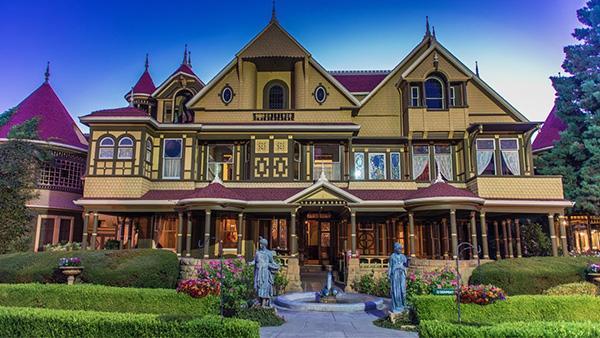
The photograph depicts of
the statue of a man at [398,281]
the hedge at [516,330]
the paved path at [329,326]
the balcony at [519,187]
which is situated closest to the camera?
the hedge at [516,330]

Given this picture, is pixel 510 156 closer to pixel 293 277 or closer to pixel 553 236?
pixel 553 236

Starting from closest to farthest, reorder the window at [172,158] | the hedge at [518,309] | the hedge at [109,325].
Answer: the hedge at [109,325] → the hedge at [518,309] → the window at [172,158]

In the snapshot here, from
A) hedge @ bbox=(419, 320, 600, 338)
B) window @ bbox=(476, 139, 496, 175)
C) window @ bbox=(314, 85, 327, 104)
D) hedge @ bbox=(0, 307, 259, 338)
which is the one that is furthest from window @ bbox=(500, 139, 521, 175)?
hedge @ bbox=(0, 307, 259, 338)

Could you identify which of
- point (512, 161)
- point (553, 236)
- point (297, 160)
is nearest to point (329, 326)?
point (297, 160)

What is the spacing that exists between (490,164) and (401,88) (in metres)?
6.90

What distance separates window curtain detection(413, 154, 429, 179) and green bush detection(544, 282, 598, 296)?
416 inches

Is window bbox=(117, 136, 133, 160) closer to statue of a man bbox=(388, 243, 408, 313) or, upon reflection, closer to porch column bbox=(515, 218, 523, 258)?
statue of a man bbox=(388, 243, 408, 313)

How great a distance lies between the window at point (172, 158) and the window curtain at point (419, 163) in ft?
46.0

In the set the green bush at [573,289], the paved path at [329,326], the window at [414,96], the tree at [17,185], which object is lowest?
the paved path at [329,326]

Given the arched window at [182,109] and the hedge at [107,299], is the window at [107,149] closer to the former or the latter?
the arched window at [182,109]

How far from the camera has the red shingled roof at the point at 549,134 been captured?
2778 cm

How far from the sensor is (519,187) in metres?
22.0

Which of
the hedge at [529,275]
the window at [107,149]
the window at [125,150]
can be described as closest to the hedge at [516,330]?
the hedge at [529,275]

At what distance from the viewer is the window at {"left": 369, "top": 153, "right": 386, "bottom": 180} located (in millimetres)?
24984
